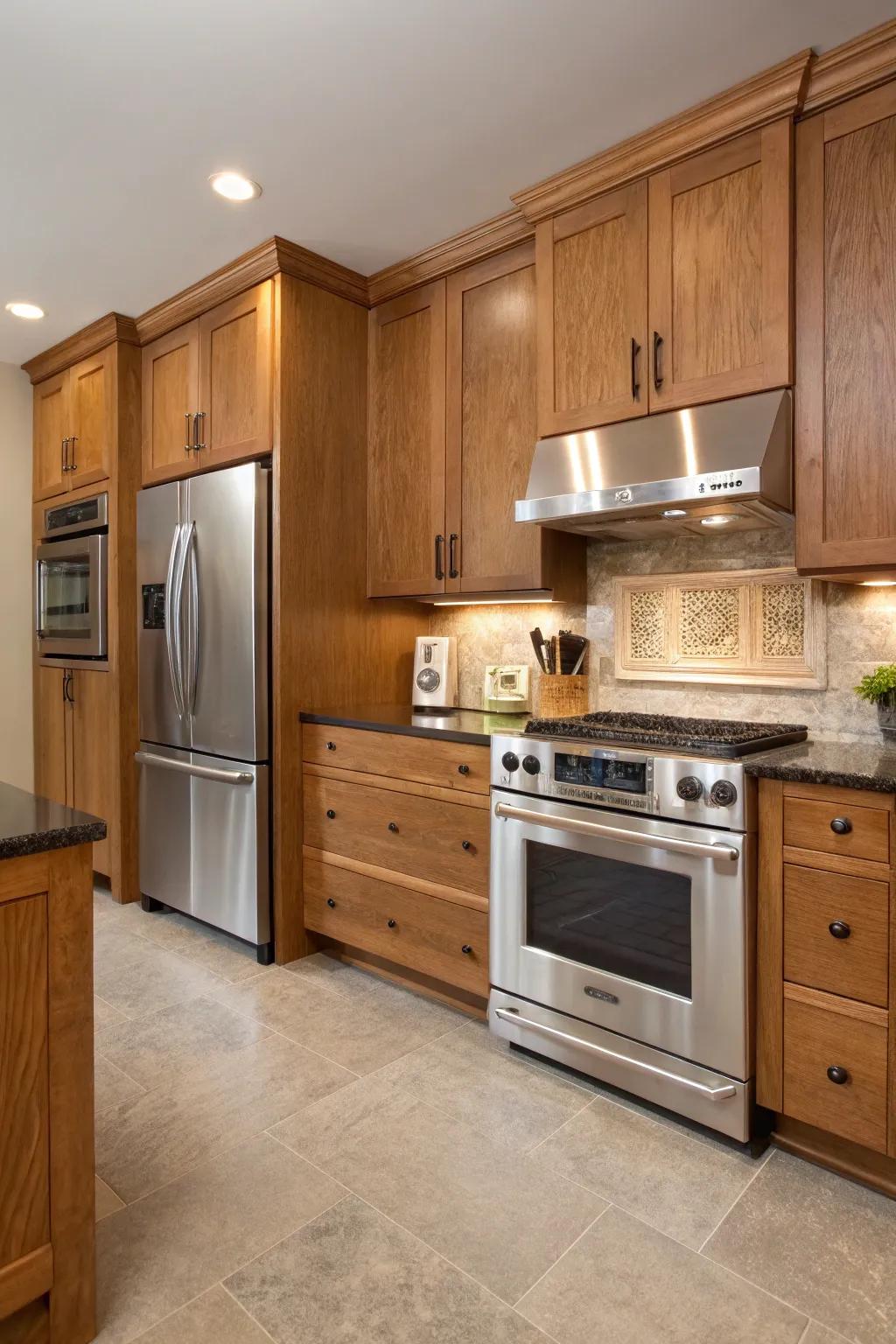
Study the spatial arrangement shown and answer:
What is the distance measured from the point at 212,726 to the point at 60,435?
190 centimetres

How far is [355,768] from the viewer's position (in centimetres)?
286

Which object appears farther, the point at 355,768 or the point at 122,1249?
the point at 355,768

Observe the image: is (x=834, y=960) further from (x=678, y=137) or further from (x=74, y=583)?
(x=74, y=583)

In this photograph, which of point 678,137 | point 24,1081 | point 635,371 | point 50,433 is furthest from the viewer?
point 50,433

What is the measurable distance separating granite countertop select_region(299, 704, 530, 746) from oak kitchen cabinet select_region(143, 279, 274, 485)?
1017 mm

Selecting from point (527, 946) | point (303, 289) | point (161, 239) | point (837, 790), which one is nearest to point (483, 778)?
point (527, 946)

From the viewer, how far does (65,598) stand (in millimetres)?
3943

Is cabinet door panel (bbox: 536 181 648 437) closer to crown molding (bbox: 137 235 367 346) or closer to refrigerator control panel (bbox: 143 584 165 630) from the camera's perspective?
crown molding (bbox: 137 235 367 346)

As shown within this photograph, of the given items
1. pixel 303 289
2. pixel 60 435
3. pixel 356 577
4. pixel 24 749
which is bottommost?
pixel 24 749

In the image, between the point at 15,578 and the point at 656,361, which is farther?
the point at 15,578

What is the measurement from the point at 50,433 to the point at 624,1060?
3.85 meters

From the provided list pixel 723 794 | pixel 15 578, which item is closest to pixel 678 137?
pixel 723 794

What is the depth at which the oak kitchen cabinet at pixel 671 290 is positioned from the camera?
2.09 meters

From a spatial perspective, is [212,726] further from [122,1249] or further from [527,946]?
[122,1249]
